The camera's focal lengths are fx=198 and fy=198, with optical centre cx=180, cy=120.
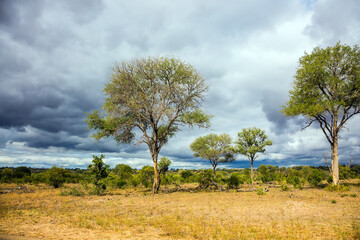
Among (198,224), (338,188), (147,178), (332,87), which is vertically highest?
(332,87)

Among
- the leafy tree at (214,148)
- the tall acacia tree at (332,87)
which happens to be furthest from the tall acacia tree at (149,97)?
the leafy tree at (214,148)

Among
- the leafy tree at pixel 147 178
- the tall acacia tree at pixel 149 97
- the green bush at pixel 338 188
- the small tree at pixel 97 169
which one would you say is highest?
the tall acacia tree at pixel 149 97

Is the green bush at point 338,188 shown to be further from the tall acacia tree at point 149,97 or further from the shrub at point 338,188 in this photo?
the tall acacia tree at point 149,97

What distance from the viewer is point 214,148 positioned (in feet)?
162

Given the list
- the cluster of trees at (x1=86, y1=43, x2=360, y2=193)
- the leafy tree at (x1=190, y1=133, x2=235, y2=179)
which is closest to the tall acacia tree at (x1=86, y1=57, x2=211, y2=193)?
the cluster of trees at (x1=86, y1=43, x2=360, y2=193)

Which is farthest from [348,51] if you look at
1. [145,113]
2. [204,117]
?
[145,113]

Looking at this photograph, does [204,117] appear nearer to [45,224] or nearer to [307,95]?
[307,95]

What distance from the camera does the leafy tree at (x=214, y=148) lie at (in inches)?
1928

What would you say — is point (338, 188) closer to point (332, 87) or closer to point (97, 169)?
point (332, 87)

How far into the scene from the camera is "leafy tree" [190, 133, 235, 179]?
49.0 metres

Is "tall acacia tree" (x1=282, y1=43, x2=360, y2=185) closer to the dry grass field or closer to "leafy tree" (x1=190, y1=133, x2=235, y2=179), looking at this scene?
the dry grass field

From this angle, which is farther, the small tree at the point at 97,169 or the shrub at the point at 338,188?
the small tree at the point at 97,169

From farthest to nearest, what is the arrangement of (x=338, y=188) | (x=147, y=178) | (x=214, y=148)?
A: (x=214, y=148)
(x=147, y=178)
(x=338, y=188)

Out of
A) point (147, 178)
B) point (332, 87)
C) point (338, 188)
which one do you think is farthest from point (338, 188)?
point (147, 178)
